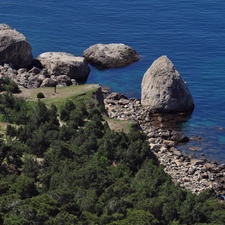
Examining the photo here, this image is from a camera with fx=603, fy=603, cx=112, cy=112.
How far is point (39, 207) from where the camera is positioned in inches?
2025

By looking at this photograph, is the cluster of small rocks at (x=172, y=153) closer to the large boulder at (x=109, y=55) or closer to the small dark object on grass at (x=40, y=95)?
the small dark object on grass at (x=40, y=95)

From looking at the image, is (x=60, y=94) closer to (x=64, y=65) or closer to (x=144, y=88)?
(x=144, y=88)

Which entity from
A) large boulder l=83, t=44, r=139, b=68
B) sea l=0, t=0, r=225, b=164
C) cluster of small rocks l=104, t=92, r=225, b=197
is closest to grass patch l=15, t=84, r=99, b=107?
cluster of small rocks l=104, t=92, r=225, b=197

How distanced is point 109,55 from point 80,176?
59577 mm

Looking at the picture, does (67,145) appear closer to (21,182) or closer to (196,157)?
(21,182)

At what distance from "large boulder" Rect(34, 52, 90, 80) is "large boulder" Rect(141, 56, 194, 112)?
1581cm

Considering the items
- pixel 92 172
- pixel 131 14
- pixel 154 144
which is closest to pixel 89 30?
pixel 131 14

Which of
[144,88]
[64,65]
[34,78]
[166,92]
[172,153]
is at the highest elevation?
[64,65]

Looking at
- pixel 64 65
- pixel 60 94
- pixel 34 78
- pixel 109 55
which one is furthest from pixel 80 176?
pixel 109 55

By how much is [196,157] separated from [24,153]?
26946 mm

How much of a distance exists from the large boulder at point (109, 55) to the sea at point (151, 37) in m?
1.76

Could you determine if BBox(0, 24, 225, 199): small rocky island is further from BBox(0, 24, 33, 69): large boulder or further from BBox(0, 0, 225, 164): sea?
BBox(0, 0, 225, 164): sea

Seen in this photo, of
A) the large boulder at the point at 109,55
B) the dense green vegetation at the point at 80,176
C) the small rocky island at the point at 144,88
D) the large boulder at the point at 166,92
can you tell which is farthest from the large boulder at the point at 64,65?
the dense green vegetation at the point at 80,176

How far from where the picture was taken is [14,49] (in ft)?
362
